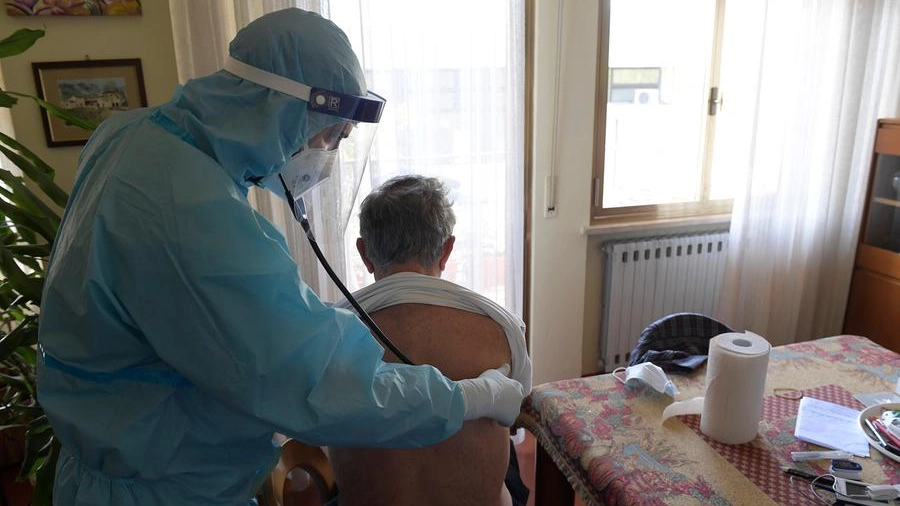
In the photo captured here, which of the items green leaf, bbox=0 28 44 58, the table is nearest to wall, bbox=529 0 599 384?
the table

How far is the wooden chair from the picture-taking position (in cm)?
98

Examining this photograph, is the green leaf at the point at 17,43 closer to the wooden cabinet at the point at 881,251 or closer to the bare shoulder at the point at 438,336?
the bare shoulder at the point at 438,336

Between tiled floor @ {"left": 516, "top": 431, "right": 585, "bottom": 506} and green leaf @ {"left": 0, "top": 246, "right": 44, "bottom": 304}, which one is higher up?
green leaf @ {"left": 0, "top": 246, "right": 44, "bottom": 304}

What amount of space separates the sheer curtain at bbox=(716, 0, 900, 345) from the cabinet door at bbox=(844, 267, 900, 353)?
0.22 ft

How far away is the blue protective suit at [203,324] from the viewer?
738 millimetres

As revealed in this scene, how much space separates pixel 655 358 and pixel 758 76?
5.52 feet

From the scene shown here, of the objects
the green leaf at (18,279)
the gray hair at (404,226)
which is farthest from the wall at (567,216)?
the green leaf at (18,279)

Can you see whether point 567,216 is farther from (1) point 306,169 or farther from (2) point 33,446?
(2) point 33,446

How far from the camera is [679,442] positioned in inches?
45.1

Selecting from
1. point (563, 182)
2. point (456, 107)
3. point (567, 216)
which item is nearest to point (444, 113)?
point (456, 107)

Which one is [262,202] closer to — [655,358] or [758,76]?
[655,358]

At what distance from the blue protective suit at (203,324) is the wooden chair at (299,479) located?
45 millimetres

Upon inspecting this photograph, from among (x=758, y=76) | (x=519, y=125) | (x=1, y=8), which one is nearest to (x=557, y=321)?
(x=519, y=125)

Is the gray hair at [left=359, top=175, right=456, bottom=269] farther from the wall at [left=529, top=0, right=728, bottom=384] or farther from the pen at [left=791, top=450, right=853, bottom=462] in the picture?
the wall at [left=529, top=0, right=728, bottom=384]
